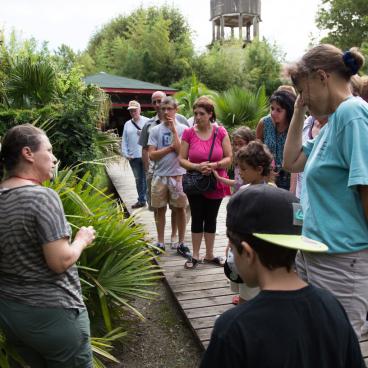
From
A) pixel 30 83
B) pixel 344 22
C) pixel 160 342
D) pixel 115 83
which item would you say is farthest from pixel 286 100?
pixel 344 22

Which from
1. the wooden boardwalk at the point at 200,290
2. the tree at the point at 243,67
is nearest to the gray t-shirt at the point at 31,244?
the wooden boardwalk at the point at 200,290

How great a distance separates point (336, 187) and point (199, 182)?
2.66 metres

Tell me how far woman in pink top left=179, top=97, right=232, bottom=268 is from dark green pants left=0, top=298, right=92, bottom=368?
2.51 meters

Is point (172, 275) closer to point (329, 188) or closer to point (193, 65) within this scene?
point (329, 188)

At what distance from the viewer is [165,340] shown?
3631mm

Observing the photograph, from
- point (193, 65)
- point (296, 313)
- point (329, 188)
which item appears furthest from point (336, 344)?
point (193, 65)

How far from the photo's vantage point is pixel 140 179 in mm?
7559

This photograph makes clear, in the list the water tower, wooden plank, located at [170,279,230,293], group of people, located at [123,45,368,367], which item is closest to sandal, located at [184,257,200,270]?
wooden plank, located at [170,279,230,293]

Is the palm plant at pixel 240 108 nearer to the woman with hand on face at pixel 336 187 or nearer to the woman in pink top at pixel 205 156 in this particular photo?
the woman in pink top at pixel 205 156

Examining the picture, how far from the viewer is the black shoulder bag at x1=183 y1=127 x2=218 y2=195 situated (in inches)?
171

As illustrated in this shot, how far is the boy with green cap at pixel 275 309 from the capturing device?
3.52 feet

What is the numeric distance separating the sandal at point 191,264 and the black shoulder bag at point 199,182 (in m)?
0.80

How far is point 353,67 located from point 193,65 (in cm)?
2481

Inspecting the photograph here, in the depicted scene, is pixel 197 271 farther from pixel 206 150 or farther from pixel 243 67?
pixel 243 67
